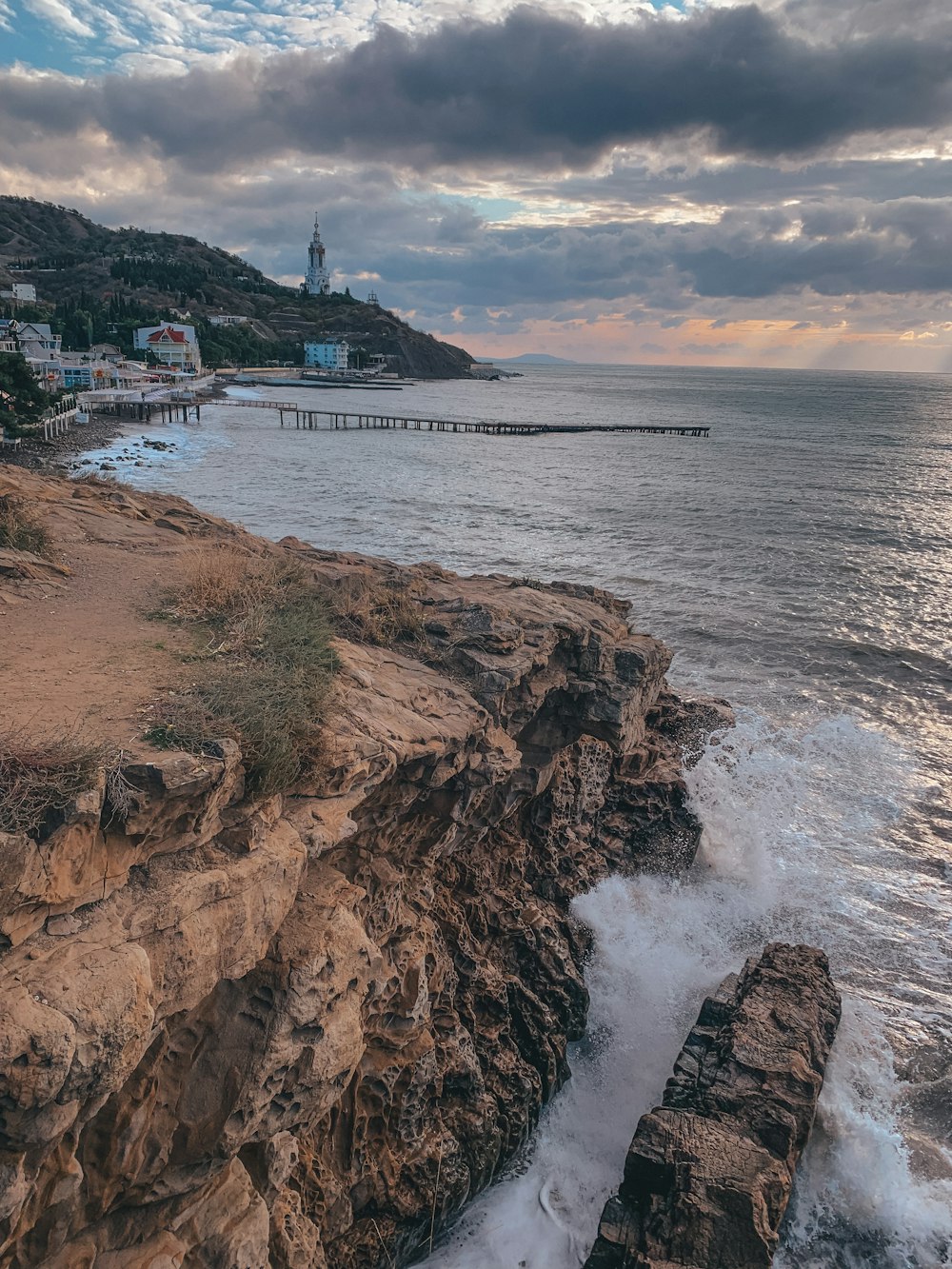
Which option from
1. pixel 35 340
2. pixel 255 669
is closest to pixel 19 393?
pixel 35 340

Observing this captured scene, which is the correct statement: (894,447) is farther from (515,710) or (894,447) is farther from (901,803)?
(515,710)

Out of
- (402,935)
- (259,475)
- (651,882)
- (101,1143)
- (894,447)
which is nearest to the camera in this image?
(101,1143)

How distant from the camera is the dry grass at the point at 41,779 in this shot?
4.86 m

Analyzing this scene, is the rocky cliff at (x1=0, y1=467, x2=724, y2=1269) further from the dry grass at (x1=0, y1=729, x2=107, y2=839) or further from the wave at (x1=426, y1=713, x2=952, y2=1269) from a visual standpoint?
the wave at (x1=426, y1=713, x2=952, y2=1269)

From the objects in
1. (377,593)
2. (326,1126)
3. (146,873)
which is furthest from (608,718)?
(146,873)

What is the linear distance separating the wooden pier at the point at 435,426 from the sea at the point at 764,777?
85.1ft

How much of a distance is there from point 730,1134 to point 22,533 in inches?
419

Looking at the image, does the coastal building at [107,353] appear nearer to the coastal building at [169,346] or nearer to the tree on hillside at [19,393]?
the coastal building at [169,346]

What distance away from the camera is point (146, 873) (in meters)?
5.60

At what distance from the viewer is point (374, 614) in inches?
431

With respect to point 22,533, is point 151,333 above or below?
above

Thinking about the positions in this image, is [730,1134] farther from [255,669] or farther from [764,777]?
[764,777]

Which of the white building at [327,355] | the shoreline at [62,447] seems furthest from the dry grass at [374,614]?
the white building at [327,355]

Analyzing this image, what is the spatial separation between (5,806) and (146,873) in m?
1.11
